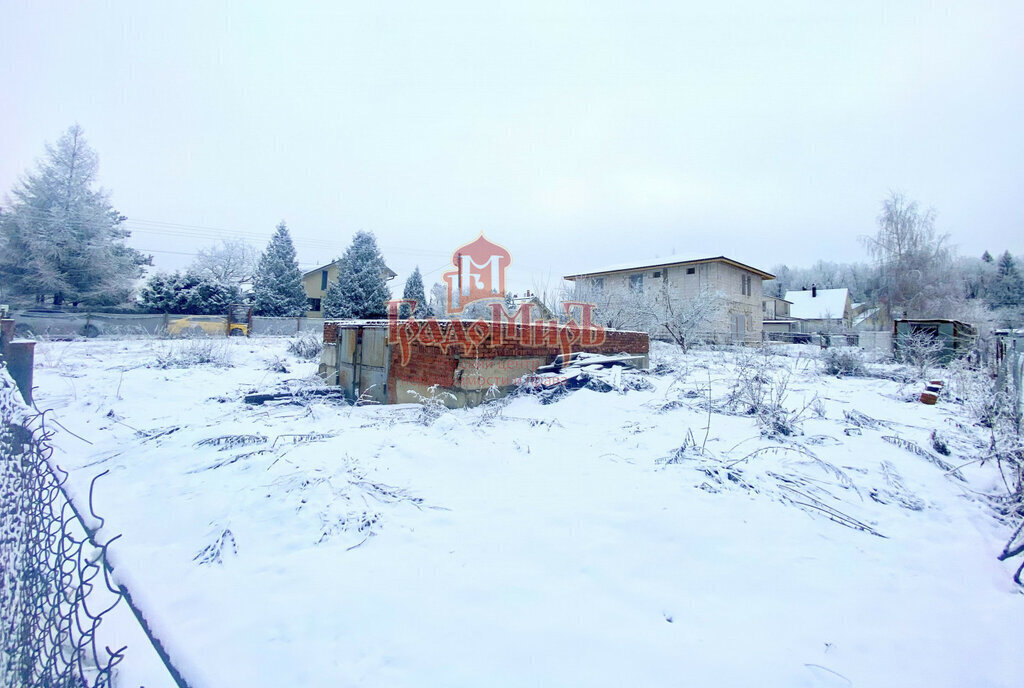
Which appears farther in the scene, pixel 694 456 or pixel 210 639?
pixel 694 456

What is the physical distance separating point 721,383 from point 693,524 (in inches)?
179

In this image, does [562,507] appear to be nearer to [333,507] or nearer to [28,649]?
[333,507]

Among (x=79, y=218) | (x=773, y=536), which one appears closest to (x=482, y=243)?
(x=773, y=536)

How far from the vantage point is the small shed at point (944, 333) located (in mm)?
9883

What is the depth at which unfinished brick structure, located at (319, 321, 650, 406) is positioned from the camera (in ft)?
19.2

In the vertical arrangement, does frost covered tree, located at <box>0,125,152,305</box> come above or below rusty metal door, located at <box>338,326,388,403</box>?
above

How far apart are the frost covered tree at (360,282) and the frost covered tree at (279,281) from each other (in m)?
4.30

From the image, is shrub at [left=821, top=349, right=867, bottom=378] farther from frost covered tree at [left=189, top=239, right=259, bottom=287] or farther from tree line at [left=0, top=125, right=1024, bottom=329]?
frost covered tree at [left=189, top=239, right=259, bottom=287]

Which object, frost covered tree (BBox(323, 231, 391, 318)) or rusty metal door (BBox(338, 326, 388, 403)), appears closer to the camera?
rusty metal door (BBox(338, 326, 388, 403))

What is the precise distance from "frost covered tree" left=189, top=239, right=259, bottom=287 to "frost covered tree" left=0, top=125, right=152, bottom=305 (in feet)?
46.5

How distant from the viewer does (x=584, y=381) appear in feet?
20.0

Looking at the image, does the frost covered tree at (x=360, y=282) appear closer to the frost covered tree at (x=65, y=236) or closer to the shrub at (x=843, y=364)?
the frost covered tree at (x=65, y=236)
